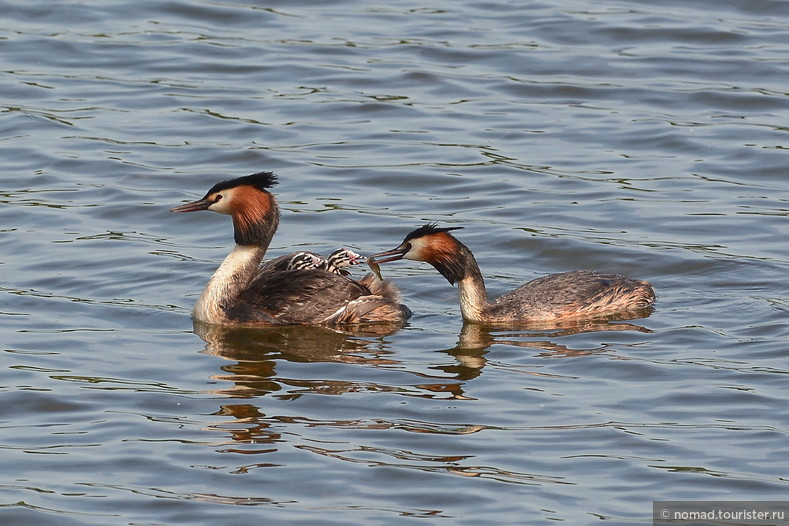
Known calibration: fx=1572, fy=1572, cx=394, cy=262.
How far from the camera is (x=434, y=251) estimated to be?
11219 mm

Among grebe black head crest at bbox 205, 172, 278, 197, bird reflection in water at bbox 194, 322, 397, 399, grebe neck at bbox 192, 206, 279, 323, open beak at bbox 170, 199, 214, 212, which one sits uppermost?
grebe black head crest at bbox 205, 172, 278, 197

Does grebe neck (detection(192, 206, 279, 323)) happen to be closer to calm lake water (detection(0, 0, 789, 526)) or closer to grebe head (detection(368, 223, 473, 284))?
calm lake water (detection(0, 0, 789, 526))

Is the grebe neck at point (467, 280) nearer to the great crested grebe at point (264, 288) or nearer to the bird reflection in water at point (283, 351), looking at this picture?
the great crested grebe at point (264, 288)

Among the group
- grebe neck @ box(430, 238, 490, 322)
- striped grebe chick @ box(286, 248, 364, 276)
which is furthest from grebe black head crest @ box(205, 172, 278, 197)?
grebe neck @ box(430, 238, 490, 322)

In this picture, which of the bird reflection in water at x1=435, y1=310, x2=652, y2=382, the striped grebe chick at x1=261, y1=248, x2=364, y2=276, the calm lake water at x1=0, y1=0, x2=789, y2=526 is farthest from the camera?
the striped grebe chick at x1=261, y1=248, x2=364, y2=276

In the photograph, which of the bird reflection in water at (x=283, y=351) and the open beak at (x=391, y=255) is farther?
the open beak at (x=391, y=255)

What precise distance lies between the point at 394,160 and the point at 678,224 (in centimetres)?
311

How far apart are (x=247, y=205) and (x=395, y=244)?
5.79 ft

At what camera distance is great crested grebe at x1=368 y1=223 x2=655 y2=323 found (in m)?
11.1

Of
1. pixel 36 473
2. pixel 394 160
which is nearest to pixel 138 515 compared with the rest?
pixel 36 473

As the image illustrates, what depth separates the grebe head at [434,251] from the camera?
11.1 metres

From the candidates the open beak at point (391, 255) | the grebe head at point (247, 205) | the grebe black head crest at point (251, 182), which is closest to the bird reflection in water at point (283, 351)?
the open beak at point (391, 255)

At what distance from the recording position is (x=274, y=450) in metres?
8.44

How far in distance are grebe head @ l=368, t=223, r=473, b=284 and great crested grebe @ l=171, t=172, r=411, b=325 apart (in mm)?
331
